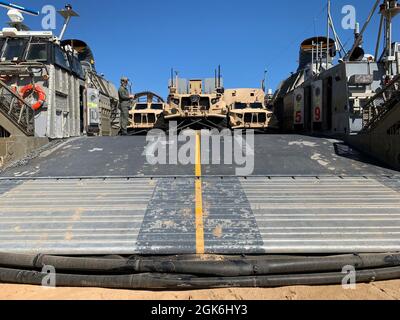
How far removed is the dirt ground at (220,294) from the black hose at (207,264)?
21 centimetres

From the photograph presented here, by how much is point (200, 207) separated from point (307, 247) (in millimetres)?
1665

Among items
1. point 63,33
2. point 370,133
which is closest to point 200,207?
point 370,133

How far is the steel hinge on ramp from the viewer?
4.57 metres

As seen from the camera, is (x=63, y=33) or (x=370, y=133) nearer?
(x=370, y=133)

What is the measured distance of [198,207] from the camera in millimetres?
5570

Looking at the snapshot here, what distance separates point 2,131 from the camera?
8.52 meters

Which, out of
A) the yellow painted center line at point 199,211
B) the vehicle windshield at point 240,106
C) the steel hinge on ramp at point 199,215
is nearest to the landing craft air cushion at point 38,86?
the steel hinge on ramp at point 199,215

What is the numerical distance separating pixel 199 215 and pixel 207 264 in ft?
4.02

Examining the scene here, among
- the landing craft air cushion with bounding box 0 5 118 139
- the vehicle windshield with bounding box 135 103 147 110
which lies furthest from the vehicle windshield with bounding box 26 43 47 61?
the vehicle windshield with bounding box 135 103 147 110

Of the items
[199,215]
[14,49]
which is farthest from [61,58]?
[199,215]

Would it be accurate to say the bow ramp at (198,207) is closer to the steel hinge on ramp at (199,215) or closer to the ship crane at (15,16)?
the steel hinge on ramp at (199,215)

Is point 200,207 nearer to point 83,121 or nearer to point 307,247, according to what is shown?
point 307,247
